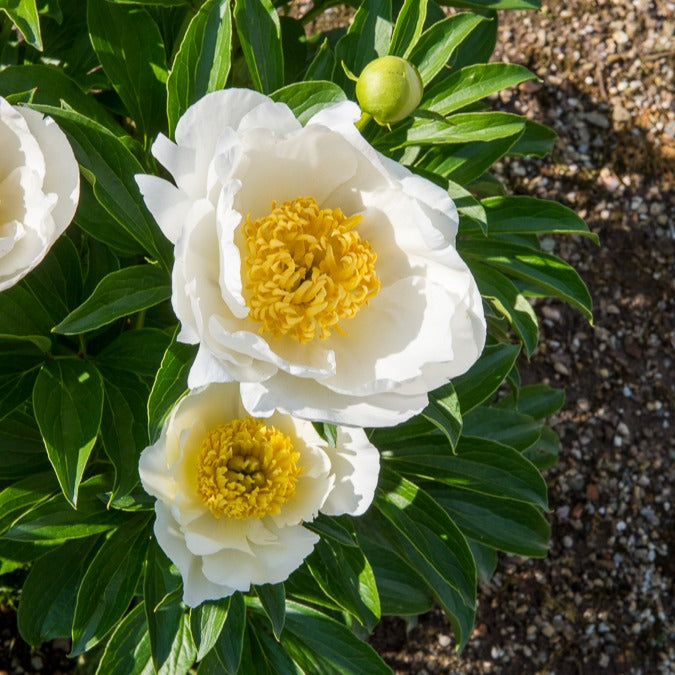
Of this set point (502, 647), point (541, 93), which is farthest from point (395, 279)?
point (541, 93)

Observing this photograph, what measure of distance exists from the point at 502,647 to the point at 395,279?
5.93ft

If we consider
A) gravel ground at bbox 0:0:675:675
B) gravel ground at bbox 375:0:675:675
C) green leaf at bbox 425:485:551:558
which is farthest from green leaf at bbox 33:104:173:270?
gravel ground at bbox 375:0:675:675

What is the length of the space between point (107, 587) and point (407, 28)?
1011 mm

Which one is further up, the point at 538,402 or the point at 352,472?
the point at 352,472

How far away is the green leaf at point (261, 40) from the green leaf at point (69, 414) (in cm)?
51

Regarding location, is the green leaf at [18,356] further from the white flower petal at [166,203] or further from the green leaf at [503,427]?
the green leaf at [503,427]

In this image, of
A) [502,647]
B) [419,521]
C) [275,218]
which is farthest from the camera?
[502,647]

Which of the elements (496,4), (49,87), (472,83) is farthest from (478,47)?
(49,87)

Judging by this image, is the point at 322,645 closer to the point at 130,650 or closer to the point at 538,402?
the point at 130,650

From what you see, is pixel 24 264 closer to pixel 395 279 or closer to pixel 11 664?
pixel 395 279

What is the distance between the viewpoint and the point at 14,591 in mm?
2211

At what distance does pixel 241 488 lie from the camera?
1290mm

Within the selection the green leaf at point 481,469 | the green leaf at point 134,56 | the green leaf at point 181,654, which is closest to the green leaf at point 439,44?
the green leaf at point 134,56

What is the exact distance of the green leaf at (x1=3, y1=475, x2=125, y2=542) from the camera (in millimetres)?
1387
